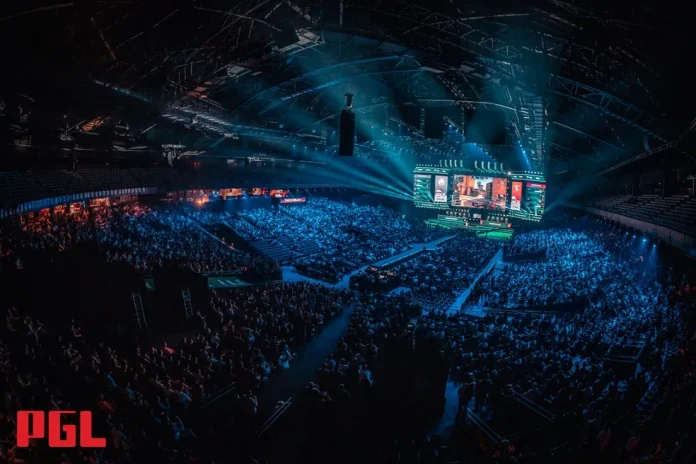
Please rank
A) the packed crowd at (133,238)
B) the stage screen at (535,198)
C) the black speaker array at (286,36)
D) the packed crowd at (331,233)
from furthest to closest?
the stage screen at (535,198), the packed crowd at (331,233), the packed crowd at (133,238), the black speaker array at (286,36)

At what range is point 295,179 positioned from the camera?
4300 centimetres

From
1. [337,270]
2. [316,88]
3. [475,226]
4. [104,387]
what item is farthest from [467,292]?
[475,226]

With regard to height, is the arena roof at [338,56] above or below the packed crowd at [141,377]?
above

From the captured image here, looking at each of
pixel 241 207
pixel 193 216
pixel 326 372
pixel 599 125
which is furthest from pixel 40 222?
pixel 599 125

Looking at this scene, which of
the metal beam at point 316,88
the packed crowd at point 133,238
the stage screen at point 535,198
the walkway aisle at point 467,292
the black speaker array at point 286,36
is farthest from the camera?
the stage screen at point 535,198

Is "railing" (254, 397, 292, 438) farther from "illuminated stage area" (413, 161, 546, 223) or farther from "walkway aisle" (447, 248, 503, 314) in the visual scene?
"illuminated stage area" (413, 161, 546, 223)

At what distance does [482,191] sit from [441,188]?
406 centimetres

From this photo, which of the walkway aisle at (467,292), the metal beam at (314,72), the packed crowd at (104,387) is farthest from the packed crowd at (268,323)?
the metal beam at (314,72)

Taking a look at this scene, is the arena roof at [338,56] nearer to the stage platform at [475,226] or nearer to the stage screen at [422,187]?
the stage platform at [475,226]

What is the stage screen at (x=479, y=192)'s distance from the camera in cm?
3838

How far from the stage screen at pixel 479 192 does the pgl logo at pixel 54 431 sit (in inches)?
1449

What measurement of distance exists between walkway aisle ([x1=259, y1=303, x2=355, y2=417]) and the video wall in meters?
27.3

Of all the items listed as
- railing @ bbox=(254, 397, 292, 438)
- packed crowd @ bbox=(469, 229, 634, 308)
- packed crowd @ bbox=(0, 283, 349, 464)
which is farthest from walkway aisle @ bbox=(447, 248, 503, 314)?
railing @ bbox=(254, 397, 292, 438)

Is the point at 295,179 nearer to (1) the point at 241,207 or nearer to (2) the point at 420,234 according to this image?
(1) the point at 241,207
